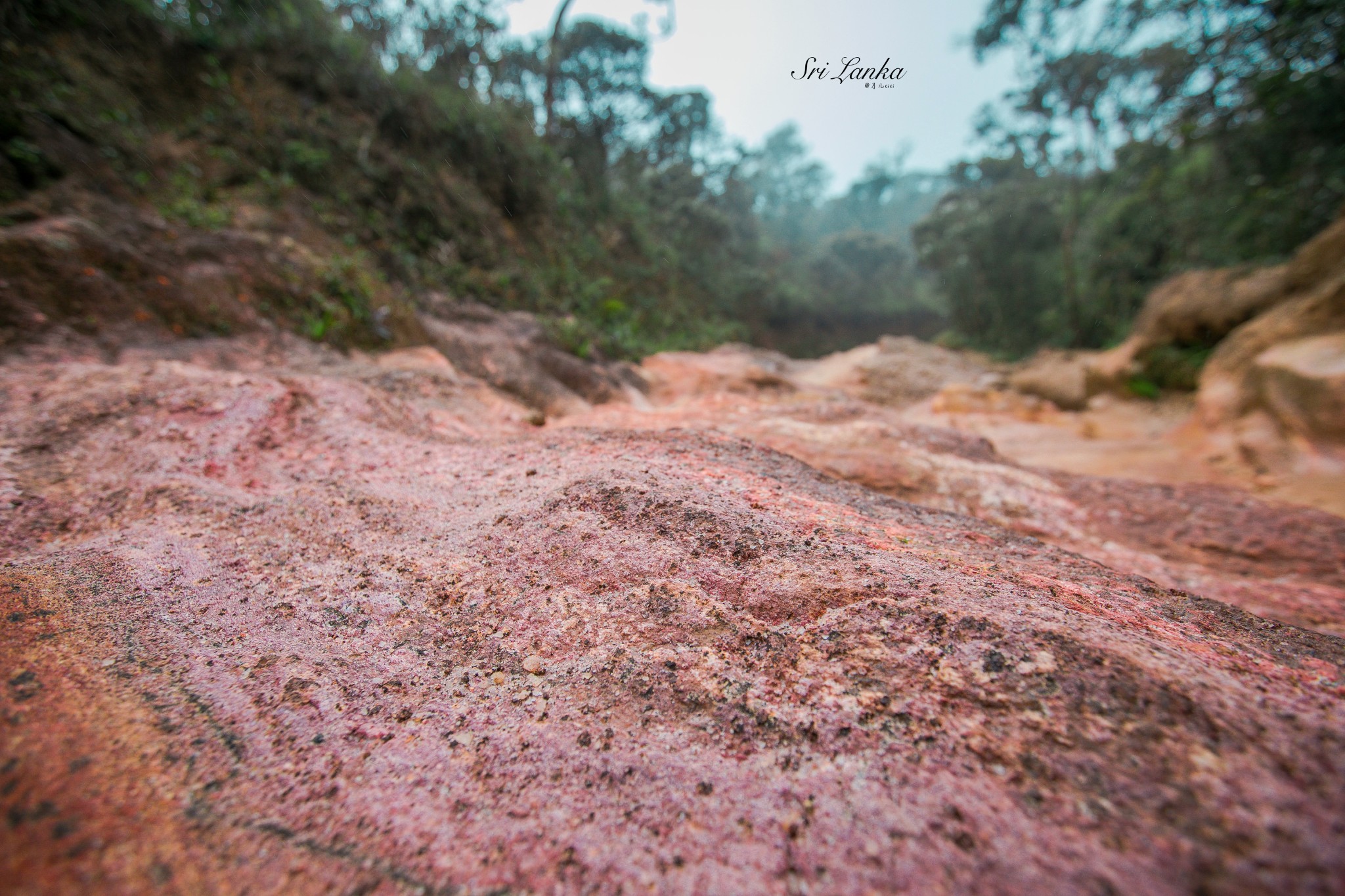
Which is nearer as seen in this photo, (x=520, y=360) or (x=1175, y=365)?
(x=520, y=360)

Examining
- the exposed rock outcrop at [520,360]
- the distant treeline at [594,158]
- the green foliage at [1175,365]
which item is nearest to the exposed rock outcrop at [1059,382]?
the green foliage at [1175,365]

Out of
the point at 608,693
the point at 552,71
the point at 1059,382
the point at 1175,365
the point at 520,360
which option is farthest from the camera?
the point at 552,71

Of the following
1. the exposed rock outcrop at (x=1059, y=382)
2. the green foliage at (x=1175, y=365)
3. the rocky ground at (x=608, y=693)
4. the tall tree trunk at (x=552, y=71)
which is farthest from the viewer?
the tall tree trunk at (x=552, y=71)

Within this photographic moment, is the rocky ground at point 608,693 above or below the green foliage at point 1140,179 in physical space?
below

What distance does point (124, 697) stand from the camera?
1.06 m

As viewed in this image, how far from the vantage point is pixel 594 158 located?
43.3 feet

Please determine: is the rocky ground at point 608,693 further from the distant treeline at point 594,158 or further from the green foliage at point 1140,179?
the green foliage at point 1140,179

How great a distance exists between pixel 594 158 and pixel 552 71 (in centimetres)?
202

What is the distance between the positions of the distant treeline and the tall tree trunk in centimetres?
8

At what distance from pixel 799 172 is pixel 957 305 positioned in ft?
81.7

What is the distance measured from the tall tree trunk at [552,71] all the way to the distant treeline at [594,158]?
0.27 feet

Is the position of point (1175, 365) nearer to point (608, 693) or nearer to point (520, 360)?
point (520, 360)

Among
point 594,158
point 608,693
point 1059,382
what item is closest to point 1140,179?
point 1059,382

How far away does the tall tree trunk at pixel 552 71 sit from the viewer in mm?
11820
